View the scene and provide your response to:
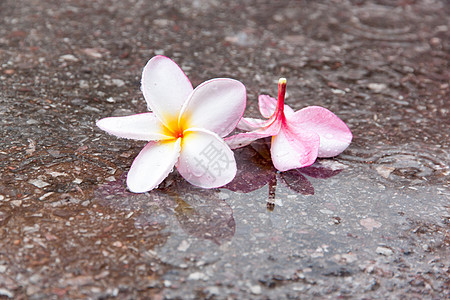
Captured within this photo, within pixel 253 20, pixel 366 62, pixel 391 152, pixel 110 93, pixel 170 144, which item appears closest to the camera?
pixel 170 144

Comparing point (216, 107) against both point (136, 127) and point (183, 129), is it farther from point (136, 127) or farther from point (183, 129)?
point (136, 127)

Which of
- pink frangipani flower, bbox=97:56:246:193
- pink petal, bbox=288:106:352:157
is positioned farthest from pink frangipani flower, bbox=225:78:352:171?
pink frangipani flower, bbox=97:56:246:193

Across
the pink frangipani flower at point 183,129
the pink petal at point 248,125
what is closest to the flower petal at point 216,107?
the pink frangipani flower at point 183,129

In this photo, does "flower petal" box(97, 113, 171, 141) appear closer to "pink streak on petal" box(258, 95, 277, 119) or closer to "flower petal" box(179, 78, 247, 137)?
"flower petal" box(179, 78, 247, 137)

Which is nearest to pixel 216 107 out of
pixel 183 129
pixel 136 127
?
pixel 183 129

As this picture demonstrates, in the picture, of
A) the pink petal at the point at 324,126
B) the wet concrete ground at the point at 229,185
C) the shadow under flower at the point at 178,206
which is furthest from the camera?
the pink petal at the point at 324,126

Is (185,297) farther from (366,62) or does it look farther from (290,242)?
(366,62)

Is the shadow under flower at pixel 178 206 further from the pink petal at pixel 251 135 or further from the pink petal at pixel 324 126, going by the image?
the pink petal at pixel 324 126

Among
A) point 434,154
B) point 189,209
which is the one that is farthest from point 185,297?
A: point 434,154
